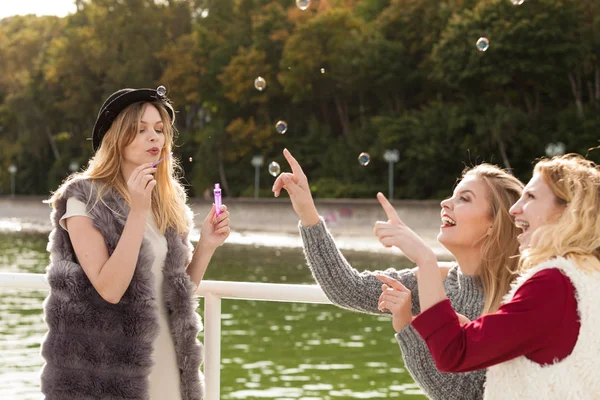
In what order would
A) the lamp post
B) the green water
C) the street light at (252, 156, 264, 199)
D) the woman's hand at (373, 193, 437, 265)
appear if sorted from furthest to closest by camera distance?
the street light at (252, 156, 264, 199)
the lamp post
the green water
the woman's hand at (373, 193, 437, 265)

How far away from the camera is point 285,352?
14188 millimetres

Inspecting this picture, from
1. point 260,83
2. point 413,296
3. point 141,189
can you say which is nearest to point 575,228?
point 413,296

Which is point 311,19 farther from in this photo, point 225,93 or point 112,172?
point 112,172

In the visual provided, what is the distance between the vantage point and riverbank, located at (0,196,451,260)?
116ft

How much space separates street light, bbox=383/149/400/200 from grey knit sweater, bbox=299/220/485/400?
37.7 meters

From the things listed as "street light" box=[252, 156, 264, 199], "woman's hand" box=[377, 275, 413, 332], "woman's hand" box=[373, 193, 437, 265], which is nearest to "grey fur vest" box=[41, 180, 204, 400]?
"woman's hand" box=[377, 275, 413, 332]

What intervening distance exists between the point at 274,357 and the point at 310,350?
0.77 metres

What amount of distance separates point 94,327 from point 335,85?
1733 inches

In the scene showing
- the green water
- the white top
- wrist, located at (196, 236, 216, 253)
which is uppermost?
wrist, located at (196, 236, 216, 253)

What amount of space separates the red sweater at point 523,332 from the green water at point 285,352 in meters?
7.18

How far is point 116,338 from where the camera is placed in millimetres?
2951

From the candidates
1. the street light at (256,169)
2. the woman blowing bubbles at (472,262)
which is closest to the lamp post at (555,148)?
the street light at (256,169)

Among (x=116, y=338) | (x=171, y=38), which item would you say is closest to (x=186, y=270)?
(x=116, y=338)

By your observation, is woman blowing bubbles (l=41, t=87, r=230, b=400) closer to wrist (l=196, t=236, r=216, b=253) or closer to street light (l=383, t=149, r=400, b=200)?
wrist (l=196, t=236, r=216, b=253)
